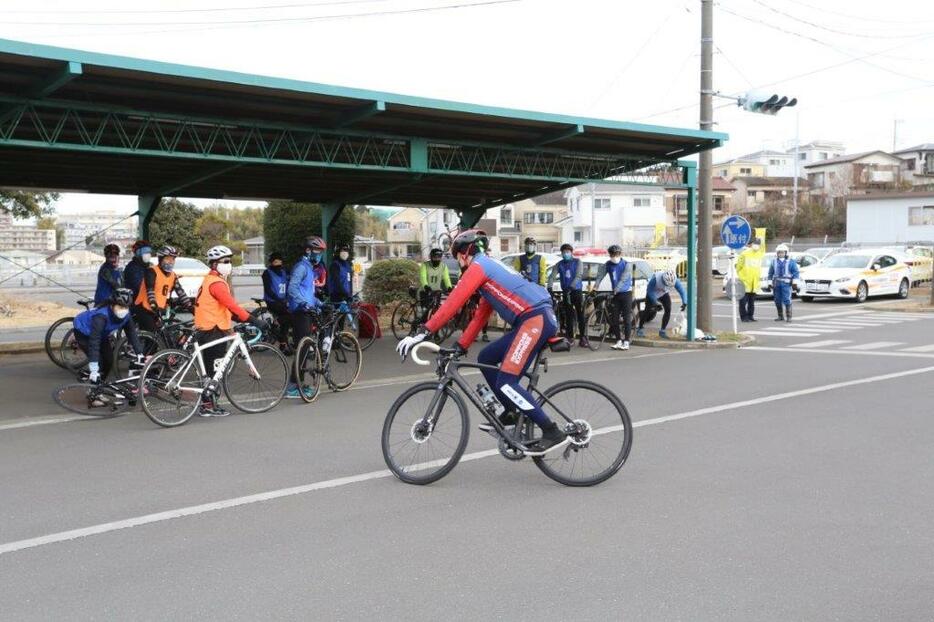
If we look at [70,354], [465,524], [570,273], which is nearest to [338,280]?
[570,273]

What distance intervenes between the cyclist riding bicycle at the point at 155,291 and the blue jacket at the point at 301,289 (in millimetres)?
1924

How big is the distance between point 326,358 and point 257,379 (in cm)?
152

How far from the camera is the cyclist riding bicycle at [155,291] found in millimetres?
12078

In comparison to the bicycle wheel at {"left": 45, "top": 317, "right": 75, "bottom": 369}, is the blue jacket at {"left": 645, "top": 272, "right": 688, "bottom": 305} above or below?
above

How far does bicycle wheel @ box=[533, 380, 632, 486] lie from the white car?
26767mm

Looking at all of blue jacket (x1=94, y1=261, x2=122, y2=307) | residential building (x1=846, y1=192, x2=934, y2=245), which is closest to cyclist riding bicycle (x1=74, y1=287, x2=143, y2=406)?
blue jacket (x1=94, y1=261, x2=122, y2=307)

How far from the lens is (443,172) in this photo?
15.6 meters

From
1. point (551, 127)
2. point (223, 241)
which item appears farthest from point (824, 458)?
point (223, 241)

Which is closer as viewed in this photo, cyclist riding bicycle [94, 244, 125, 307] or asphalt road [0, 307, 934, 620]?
asphalt road [0, 307, 934, 620]

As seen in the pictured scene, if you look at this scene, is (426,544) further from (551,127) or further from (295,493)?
(551,127)

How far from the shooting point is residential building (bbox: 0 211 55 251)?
3080 cm

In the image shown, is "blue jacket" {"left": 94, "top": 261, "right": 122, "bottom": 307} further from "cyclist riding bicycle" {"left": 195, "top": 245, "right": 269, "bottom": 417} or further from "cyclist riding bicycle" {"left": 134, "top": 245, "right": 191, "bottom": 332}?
"cyclist riding bicycle" {"left": 195, "top": 245, "right": 269, "bottom": 417}

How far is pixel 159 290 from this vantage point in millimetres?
12109

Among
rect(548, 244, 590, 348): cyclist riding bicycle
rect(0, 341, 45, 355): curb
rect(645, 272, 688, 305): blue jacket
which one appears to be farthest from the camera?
rect(645, 272, 688, 305): blue jacket
